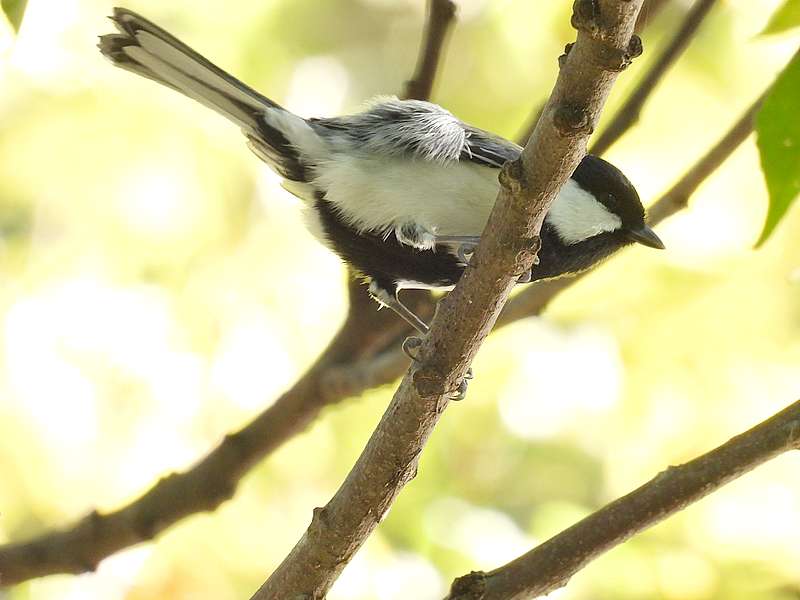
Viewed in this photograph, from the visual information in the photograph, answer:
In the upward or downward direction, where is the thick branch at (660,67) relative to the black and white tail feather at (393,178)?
upward

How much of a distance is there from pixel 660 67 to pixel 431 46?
55 cm

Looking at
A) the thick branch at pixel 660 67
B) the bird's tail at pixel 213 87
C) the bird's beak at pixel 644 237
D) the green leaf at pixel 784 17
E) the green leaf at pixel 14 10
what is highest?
the thick branch at pixel 660 67

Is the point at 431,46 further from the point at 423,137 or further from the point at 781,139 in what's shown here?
the point at 781,139

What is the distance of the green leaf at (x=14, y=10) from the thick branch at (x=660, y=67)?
4.85 ft

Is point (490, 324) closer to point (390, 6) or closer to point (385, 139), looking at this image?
point (385, 139)

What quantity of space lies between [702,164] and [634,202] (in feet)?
0.78

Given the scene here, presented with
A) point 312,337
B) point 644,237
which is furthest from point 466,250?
point 312,337

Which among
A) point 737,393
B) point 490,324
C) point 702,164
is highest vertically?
point 737,393

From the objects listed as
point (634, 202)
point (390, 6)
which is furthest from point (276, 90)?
point (634, 202)

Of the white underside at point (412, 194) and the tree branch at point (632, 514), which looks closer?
the tree branch at point (632, 514)

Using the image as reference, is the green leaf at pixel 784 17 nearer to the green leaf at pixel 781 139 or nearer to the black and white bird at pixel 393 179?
the green leaf at pixel 781 139

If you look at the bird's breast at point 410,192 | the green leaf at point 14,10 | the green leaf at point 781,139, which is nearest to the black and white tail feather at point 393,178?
the bird's breast at point 410,192

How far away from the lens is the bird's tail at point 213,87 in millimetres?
2080

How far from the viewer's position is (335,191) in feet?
7.44
